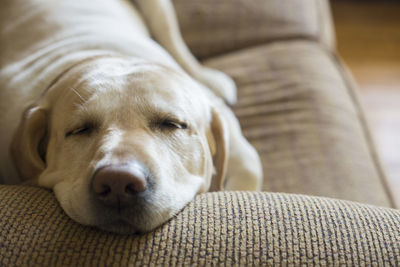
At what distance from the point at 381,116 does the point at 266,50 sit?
136cm

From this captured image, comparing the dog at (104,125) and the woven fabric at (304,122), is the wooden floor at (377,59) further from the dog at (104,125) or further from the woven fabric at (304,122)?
the dog at (104,125)

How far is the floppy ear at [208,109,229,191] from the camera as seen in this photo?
1.38 metres

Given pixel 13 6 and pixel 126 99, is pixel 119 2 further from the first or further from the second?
pixel 126 99

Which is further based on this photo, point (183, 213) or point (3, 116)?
point (3, 116)

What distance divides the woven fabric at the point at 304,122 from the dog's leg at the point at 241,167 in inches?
5.9

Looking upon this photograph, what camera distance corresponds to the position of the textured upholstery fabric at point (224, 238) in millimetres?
807

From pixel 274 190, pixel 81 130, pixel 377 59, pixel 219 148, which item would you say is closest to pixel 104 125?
pixel 81 130

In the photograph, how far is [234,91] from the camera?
1.93 metres

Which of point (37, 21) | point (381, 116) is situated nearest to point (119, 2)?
point (37, 21)

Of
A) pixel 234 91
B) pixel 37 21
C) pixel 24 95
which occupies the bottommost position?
pixel 234 91

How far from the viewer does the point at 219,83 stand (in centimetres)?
188

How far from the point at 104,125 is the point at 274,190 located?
2.35 feet

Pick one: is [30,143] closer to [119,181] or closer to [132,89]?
[132,89]

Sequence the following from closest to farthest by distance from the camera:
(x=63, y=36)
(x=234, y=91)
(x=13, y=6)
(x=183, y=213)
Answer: (x=183, y=213) < (x=63, y=36) < (x=13, y=6) < (x=234, y=91)
